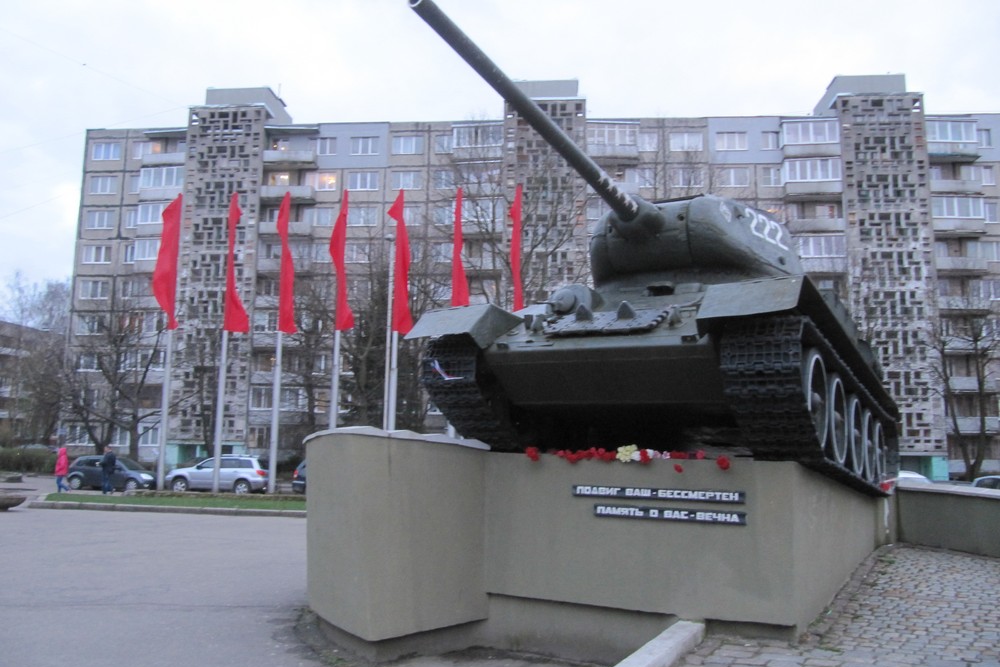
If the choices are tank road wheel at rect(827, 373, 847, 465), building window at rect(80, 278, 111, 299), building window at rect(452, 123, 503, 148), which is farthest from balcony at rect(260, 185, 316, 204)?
tank road wheel at rect(827, 373, 847, 465)

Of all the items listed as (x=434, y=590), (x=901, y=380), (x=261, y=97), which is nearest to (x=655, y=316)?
(x=434, y=590)

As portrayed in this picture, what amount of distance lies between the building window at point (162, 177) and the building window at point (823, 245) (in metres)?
30.8

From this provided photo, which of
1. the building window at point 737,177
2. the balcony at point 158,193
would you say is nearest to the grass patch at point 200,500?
the building window at point 737,177

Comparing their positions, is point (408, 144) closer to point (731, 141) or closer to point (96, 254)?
point (731, 141)

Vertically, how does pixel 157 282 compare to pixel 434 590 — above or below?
above

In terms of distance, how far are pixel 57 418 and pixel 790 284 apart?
39787mm

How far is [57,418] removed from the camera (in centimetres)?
3881

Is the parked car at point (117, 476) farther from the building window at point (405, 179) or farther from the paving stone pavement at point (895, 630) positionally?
the paving stone pavement at point (895, 630)

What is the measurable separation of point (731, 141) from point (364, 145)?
1784 centimetres

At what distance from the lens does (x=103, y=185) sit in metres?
47.9

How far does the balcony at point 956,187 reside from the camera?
41250 millimetres

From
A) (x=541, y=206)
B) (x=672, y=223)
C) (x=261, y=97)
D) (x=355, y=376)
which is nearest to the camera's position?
(x=672, y=223)

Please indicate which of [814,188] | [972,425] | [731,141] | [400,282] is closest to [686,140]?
[731,141]

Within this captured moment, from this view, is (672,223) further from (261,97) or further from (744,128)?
(261,97)
